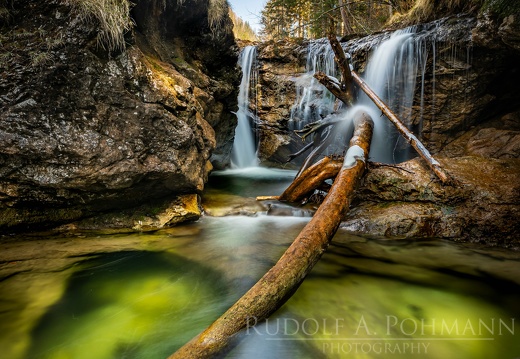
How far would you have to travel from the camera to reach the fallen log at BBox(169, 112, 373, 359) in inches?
66.7

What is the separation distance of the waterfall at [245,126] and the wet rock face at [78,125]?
572cm

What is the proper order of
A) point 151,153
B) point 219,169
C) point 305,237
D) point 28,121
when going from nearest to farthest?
point 305,237, point 28,121, point 151,153, point 219,169

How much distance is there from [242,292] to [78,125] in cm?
291

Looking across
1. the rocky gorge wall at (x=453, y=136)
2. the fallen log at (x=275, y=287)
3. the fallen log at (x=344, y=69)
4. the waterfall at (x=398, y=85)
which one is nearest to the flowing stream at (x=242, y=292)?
the fallen log at (x=275, y=287)

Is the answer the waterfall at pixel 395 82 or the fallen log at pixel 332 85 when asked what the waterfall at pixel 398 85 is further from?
the fallen log at pixel 332 85

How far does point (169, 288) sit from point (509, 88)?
8.05 metres

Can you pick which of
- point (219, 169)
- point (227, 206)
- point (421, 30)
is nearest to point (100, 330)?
point (227, 206)

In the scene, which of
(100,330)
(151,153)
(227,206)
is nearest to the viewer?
(100,330)

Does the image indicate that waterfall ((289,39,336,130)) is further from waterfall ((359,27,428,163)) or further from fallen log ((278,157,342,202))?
fallen log ((278,157,342,202))

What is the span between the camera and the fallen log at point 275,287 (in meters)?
1.69

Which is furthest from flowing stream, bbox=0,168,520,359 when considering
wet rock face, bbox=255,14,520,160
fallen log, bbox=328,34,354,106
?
wet rock face, bbox=255,14,520,160

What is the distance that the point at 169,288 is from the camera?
8.98 feet

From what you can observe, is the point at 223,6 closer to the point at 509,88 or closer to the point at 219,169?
the point at 219,169

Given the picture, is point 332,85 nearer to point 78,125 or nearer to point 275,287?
point 78,125
